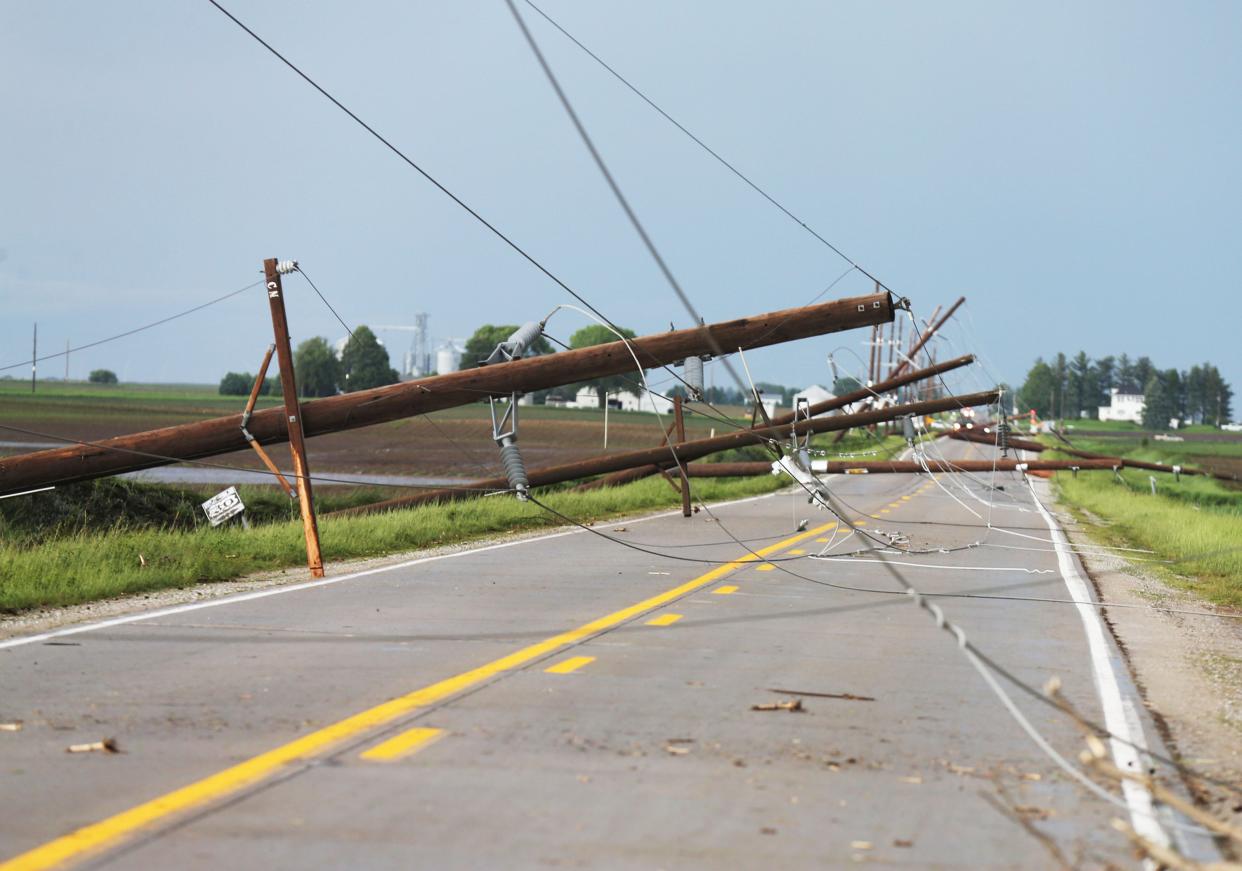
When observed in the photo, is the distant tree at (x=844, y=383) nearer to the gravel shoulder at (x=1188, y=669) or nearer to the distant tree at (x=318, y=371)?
the gravel shoulder at (x=1188, y=669)

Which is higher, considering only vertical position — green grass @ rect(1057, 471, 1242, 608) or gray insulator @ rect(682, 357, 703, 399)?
gray insulator @ rect(682, 357, 703, 399)

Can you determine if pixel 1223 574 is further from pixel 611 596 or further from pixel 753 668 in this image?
pixel 753 668

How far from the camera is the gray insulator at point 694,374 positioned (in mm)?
19375

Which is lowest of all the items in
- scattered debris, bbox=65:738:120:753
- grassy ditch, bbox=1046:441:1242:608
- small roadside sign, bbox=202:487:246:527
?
grassy ditch, bbox=1046:441:1242:608

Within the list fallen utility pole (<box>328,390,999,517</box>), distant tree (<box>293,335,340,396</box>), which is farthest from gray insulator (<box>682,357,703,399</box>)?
distant tree (<box>293,335,340,396</box>)

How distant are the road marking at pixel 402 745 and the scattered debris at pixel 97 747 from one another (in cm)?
115

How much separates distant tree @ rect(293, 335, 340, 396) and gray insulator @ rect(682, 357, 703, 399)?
243 feet

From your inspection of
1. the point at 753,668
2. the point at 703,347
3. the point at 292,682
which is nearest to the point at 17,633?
the point at 292,682

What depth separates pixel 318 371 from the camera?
11088cm

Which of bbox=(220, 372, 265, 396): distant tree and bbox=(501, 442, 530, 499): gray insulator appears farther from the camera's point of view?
bbox=(220, 372, 265, 396): distant tree

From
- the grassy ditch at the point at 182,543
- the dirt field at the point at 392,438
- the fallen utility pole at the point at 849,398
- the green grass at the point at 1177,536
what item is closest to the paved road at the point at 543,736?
the grassy ditch at the point at 182,543

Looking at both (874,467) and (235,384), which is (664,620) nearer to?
(874,467)

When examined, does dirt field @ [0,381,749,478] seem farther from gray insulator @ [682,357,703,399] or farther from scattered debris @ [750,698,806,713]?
scattered debris @ [750,698,806,713]

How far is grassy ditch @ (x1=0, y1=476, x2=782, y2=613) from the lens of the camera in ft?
43.5
